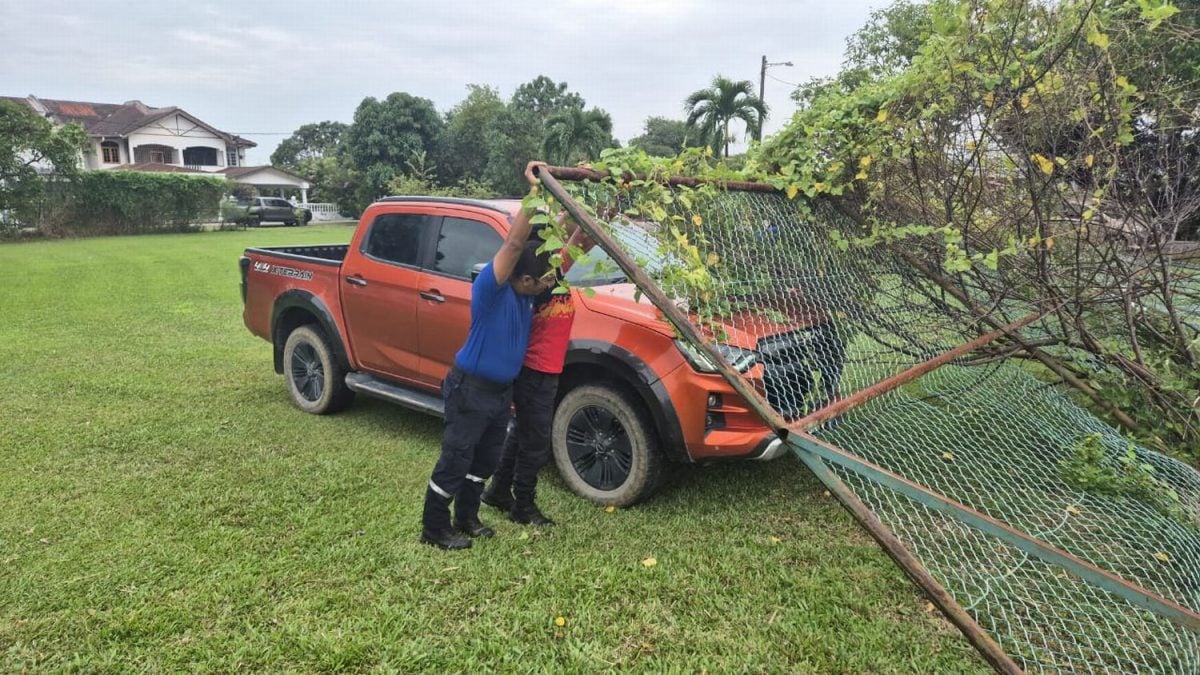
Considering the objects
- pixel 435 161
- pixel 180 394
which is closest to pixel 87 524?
pixel 180 394

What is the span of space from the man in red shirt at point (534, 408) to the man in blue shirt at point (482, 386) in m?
0.11

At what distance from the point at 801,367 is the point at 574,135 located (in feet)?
89.0

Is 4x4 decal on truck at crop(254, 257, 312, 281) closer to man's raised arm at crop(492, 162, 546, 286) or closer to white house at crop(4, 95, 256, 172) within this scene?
man's raised arm at crop(492, 162, 546, 286)

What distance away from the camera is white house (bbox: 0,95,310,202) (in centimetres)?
4712

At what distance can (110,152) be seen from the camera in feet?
159

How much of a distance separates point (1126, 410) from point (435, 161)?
1674 inches

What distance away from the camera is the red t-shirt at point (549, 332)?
3.68 m

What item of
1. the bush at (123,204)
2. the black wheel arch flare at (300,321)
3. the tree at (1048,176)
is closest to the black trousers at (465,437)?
the tree at (1048,176)

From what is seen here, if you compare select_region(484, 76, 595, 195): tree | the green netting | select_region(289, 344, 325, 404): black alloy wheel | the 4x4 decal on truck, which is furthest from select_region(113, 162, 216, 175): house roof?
the green netting

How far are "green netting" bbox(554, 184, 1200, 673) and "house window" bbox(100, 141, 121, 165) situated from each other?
55.3 m

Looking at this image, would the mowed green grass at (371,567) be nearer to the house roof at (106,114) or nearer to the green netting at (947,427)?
the green netting at (947,427)

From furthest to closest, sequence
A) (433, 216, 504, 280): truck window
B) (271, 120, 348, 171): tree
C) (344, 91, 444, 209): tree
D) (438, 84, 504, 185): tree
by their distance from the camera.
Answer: (271, 120, 348, 171): tree < (438, 84, 504, 185): tree < (344, 91, 444, 209): tree < (433, 216, 504, 280): truck window

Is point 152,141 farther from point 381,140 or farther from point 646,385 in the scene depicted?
point 646,385

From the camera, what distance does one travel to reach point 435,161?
1713 inches
